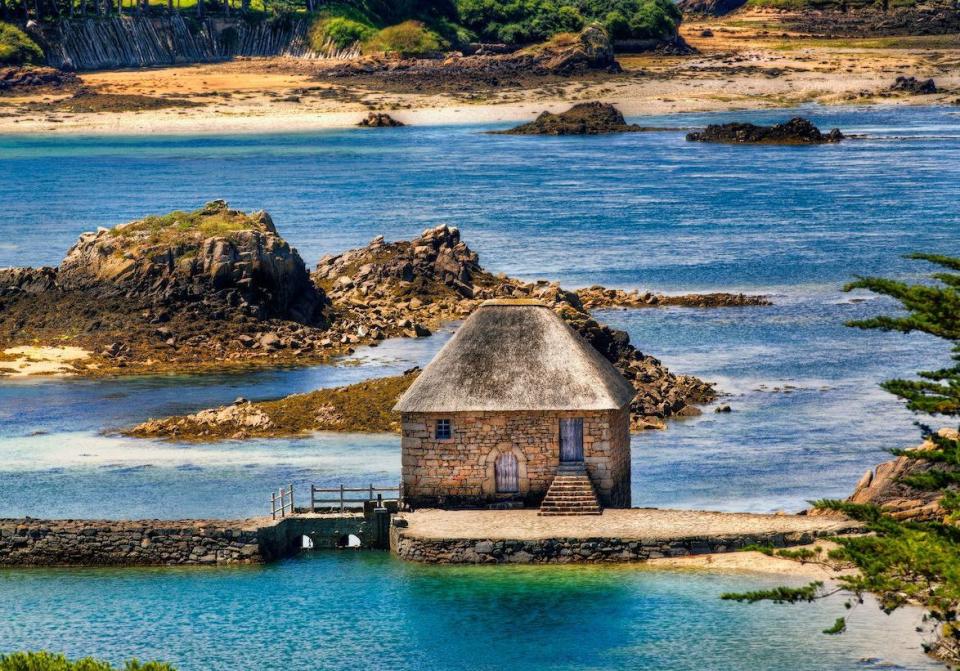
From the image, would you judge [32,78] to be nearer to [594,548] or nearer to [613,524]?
[613,524]

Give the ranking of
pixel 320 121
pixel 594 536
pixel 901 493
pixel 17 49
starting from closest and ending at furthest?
pixel 594 536 → pixel 901 493 → pixel 320 121 → pixel 17 49

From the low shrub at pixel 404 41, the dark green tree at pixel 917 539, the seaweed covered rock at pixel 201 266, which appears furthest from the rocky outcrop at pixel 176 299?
the low shrub at pixel 404 41

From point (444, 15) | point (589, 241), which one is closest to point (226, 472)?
point (589, 241)

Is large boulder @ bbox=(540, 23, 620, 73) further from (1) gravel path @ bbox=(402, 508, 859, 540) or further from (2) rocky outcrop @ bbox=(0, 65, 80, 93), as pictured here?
(1) gravel path @ bbox=(402, 508, 859, 540)

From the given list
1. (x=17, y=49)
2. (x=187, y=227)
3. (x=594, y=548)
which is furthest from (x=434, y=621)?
(x=17, y=49)

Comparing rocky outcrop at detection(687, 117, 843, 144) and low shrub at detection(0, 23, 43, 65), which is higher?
low shrub at detection(0, 23, 43, 65)

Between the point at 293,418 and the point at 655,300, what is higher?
the point at 293,418

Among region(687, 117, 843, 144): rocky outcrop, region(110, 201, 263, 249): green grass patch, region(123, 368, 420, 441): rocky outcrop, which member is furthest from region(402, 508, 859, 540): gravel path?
region(687, 117, 843, 144): rocky outcrop
